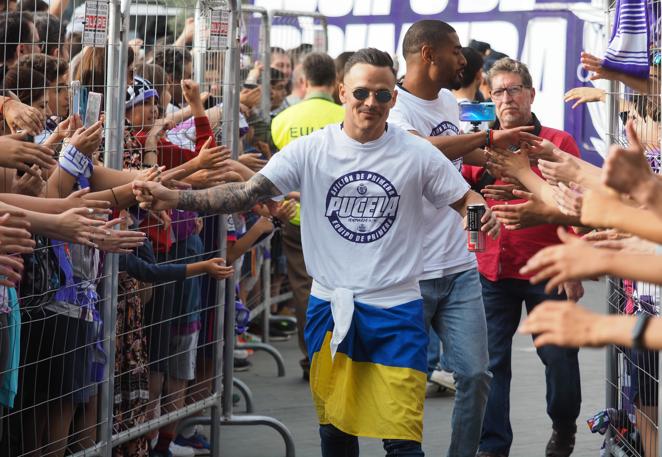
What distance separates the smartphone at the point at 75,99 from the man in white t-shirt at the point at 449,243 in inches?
65.0

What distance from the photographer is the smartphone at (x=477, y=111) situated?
21.4ft

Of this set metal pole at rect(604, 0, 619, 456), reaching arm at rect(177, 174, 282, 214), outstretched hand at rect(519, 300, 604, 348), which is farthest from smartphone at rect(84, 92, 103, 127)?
outstretched hand at rect(519, 300, 604, 348)

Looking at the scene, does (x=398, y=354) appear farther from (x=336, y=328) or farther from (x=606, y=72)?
(x=606, y=72)

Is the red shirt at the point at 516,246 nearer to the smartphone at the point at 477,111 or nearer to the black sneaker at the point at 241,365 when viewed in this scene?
the smartphone at the point at 477,111

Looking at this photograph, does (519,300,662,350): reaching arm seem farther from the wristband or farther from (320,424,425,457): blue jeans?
the wristband

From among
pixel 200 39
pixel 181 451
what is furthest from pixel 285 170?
pixel 181 451

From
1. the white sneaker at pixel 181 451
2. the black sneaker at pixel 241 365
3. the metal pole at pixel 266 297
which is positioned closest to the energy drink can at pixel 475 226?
the white sneaker at pixel 181 451

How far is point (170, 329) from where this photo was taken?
22.9 ft

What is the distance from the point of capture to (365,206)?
5.73 metres

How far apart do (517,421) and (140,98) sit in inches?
140

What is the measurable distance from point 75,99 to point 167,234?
115 centimetres

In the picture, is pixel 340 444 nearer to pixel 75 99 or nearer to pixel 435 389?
pixel 75 99

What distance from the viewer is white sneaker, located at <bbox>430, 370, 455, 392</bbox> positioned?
9398 millimetres

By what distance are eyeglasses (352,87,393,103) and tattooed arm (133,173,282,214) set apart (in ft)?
1.85
